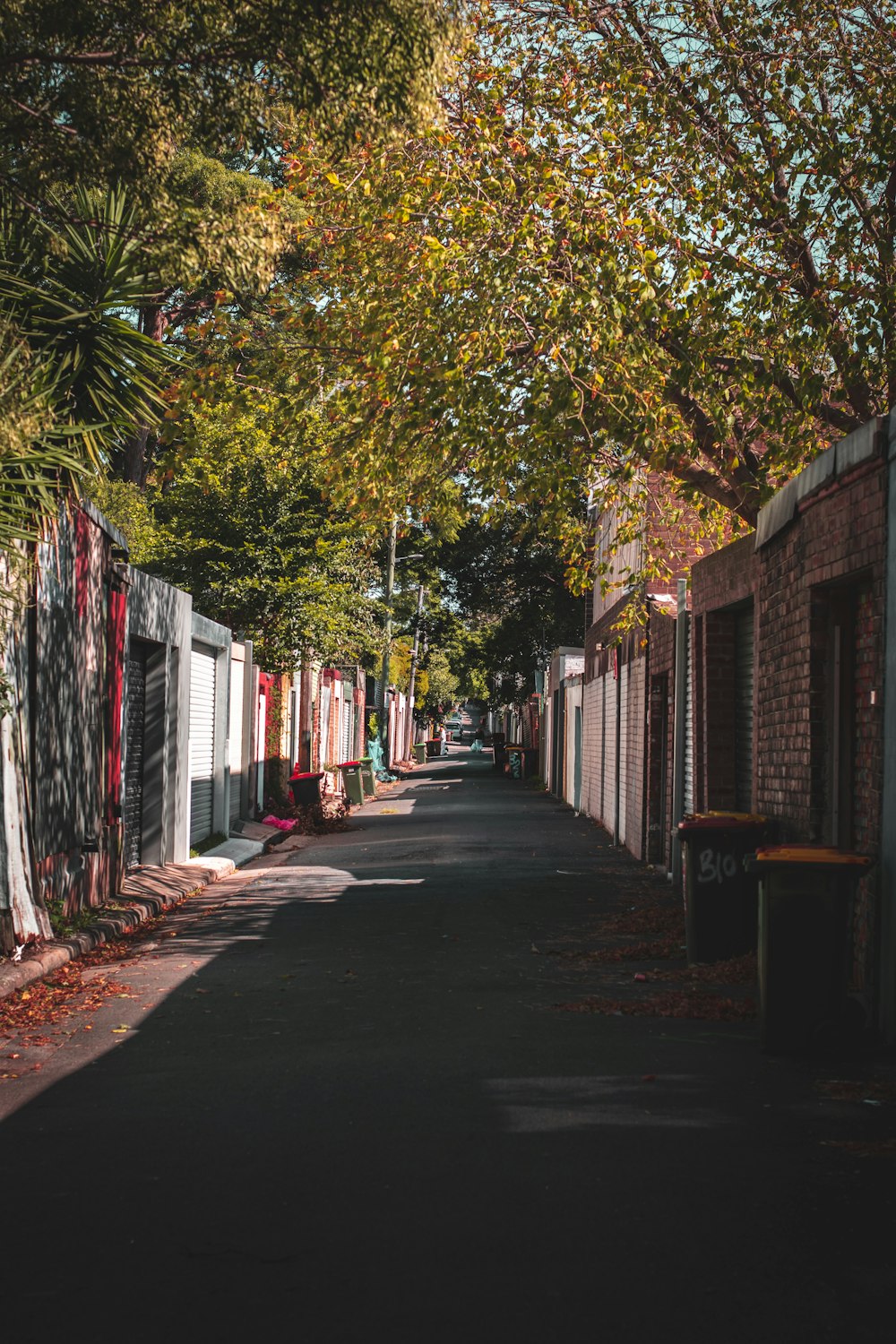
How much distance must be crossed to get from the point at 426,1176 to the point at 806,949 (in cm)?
286

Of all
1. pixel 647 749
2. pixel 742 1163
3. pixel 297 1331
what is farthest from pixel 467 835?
pixel 297 1331

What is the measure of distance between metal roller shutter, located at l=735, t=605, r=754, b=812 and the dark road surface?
13.8 ft

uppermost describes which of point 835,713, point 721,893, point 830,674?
→ point 830,674

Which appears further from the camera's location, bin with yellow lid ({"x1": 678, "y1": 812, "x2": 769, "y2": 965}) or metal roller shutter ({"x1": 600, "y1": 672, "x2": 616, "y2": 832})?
metal roller shutter ({"x1": 600, "y1": 672, "x2": 616, "y2": 832})

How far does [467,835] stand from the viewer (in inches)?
832

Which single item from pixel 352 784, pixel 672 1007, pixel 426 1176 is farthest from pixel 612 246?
pixel 352 784

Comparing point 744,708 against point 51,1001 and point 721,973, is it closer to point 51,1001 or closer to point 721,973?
point 721,973

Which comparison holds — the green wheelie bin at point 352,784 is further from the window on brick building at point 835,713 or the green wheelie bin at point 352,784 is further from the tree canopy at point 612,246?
the window on brick building at point 835,713

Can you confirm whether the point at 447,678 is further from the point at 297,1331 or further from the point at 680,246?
the point at 297,1331

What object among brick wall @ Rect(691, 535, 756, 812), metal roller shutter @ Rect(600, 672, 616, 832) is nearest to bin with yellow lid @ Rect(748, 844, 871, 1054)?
brick wall @ Rect(691, 535, 756, 812)

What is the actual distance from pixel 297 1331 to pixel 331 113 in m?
5.71

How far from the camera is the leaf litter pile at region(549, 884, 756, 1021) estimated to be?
7.95 meters

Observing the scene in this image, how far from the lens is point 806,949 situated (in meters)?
6.96

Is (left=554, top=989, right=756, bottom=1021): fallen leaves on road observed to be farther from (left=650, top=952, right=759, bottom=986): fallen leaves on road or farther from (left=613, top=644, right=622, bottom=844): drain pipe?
(left=613, top=644, right=622, bottom=844): drain pipe
